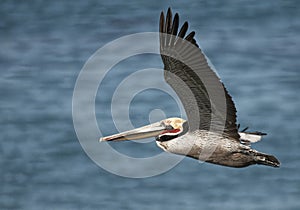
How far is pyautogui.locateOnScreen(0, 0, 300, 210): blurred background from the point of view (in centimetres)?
964

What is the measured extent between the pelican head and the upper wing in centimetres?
30

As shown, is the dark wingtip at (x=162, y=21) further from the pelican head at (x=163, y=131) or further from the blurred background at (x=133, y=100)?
the blurred background at (x=133, y=100)

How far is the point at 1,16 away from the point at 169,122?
7.25 metres

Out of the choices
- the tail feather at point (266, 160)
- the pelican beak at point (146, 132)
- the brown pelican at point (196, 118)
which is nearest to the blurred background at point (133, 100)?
the pelican beak at point (146, 132)

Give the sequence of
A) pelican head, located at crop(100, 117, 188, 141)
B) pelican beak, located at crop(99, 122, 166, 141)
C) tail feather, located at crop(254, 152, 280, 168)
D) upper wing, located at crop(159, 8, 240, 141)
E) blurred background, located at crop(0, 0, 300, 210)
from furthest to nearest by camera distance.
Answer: blurred background, located at crop(0, 0, 300, 210)
pelican beak, located at crop(99, 122, 166, 141)
pelican head, located at crop(100, 117, 188, 141)
tail feather, located at crop(254, 152, 280, 168)
upper wing, located at crop(159, 8, 240, 141)

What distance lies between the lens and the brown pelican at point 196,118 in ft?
20.9

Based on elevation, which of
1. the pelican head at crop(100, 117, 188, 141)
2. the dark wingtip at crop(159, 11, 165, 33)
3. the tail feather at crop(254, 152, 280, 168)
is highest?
the dark wingtip at crop(159, 11, 165, 33)

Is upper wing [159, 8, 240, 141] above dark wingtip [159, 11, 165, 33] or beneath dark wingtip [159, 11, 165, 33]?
beneath

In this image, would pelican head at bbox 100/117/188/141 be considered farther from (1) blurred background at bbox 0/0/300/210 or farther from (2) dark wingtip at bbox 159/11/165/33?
(1) blurred background at bbox 0/0/300/210

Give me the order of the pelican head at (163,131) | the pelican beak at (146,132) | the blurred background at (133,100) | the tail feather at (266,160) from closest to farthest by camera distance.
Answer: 1. the tail feather at (266,160)
2. the pelican head at (163,131)
3. the pelican beak at (146,132)
4. the blurred background at (133,100)

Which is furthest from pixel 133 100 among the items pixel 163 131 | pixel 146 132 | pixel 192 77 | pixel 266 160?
pixel 192 77

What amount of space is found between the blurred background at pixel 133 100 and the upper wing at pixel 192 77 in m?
2.86

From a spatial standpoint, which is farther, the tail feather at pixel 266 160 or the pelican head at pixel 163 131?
the pelican head at pixel 163 131

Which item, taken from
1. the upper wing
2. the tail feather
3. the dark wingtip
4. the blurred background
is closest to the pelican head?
the upper wing
